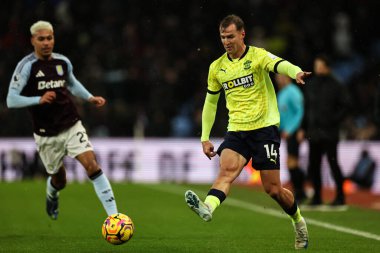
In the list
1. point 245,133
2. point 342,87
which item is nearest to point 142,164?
point 342,87

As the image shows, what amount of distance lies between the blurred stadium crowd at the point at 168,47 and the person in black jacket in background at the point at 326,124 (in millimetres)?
6122

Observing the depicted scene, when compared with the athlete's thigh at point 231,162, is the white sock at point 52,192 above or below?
below

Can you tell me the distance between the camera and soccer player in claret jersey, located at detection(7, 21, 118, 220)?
9570 millimetres

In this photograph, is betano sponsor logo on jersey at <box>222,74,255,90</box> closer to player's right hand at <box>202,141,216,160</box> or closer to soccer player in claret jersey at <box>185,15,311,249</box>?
soccer player in claret jersey at <box>185,15,311,249</box>

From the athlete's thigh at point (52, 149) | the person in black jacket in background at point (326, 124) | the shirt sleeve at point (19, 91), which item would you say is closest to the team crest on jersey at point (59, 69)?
the shirt sleeve at point (19, 91)

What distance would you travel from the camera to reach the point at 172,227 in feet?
35.6

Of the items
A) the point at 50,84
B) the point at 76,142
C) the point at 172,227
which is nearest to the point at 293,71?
the point at 76,142

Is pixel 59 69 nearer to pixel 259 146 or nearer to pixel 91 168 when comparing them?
pixel 91 168

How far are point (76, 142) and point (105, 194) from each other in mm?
743

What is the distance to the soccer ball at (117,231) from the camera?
8367mm

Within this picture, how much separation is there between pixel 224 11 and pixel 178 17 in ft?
4.38

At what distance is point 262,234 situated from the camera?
10.0 metres

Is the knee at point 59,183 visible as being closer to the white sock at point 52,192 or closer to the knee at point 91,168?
the white sock at point 52,192

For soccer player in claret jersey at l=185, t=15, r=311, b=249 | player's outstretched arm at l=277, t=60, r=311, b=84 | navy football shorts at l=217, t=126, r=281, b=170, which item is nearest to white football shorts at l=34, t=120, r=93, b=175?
soccer player in claret jersey at l=185, t=15, r=311, b=249
